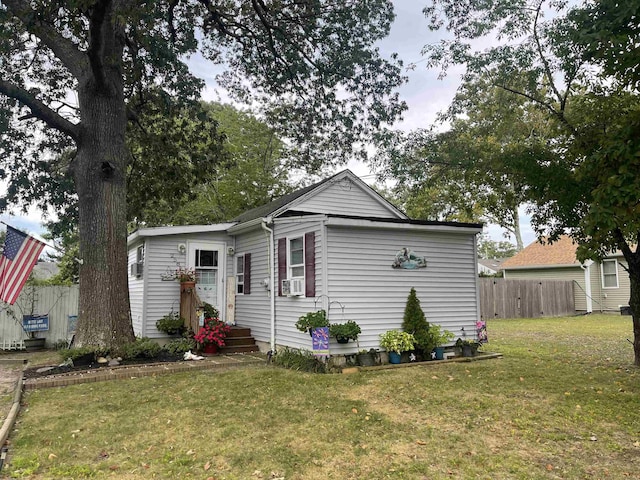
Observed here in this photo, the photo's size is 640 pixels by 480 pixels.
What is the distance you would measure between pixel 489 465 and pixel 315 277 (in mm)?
4952

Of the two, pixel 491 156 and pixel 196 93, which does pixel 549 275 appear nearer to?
pixel 491 156

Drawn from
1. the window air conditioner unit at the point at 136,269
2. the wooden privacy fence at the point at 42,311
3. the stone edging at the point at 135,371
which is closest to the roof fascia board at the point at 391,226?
the stone edging at the point at 135,371

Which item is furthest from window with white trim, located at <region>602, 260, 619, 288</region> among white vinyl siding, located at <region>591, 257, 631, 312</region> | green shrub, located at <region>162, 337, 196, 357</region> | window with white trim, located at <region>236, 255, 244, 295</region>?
green shrub, located at <region>162, 337, 196, 357</region>

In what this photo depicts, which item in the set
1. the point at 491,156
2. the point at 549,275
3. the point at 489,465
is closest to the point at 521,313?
the point at 549,275

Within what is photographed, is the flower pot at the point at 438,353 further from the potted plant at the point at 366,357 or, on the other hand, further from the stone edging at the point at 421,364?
the potted plant at the point at 366,357

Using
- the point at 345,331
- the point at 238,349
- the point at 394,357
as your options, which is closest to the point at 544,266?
the point at 394,357

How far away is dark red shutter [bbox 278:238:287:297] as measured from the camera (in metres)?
9.41

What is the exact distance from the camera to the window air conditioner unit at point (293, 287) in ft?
28.8

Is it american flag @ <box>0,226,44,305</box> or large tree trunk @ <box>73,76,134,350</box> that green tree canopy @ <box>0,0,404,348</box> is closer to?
large tree trunk @ <box>73,76,134,350</box>

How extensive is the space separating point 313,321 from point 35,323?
27.3ft

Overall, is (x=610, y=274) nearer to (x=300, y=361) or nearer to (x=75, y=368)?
(x=300, y=361)

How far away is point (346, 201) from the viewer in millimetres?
13344

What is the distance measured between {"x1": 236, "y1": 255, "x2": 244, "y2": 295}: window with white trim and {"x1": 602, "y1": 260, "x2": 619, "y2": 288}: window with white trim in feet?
58.9

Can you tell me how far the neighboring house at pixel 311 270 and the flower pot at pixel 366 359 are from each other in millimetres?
178
